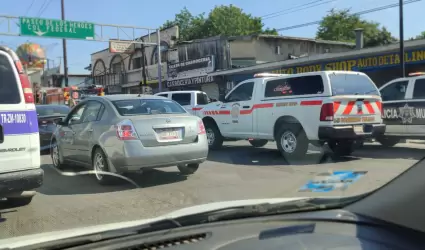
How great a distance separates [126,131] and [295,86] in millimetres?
4456

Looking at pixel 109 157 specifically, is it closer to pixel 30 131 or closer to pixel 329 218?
pixel 30 131

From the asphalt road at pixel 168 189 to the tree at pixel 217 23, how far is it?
28.9m

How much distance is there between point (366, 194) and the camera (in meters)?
2.92

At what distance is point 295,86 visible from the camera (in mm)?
9758

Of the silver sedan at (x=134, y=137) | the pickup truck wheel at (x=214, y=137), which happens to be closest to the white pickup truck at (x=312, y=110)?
the pickup truck wheel at (x=214, y=137)

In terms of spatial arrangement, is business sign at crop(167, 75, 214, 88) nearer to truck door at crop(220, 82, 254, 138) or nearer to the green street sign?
the green street sign

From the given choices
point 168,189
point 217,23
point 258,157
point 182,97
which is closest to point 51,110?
point 182,97

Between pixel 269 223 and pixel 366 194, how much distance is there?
0.80 metres

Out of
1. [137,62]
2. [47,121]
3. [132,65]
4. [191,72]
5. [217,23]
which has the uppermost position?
[217,23]

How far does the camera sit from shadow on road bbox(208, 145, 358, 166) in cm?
848

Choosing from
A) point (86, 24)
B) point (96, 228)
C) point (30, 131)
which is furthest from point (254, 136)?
point (86, 24)

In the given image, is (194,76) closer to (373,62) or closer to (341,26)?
(373,62)

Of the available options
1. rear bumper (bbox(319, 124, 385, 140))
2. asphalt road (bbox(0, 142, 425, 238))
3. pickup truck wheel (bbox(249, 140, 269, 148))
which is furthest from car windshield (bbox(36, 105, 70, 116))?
rear bumper (bbox(319, 124, 385, 140))

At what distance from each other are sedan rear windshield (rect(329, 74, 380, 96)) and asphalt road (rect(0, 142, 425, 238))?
4.28 feet
